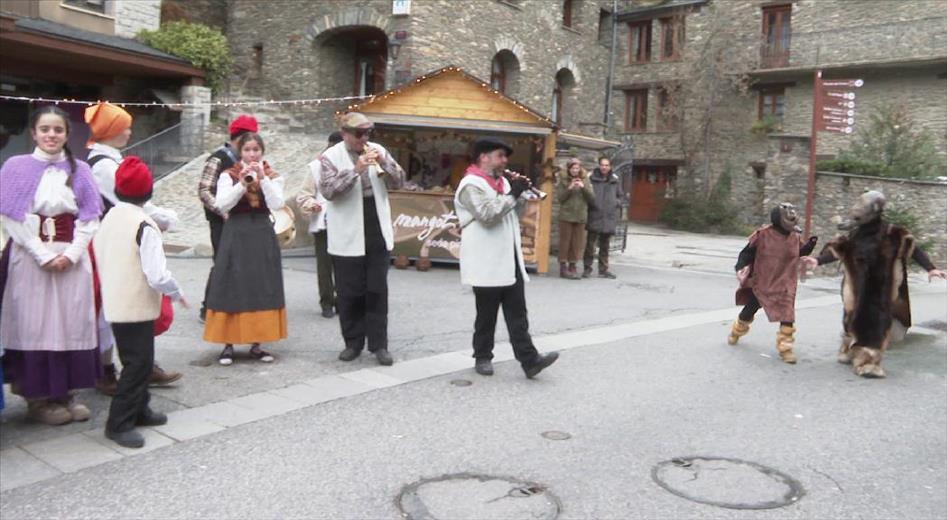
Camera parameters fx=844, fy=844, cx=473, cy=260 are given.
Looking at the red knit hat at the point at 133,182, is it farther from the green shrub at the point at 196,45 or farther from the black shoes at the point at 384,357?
the green shrub at the point at 196,45

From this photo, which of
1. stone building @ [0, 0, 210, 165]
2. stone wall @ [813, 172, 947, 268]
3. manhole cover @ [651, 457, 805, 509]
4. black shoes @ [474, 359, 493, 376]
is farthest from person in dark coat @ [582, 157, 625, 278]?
stone building @ [0, 0, 210, 165]

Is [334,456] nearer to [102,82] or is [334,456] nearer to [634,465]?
[634,465]

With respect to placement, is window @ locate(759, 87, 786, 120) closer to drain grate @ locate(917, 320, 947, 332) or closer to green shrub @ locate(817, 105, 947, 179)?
green shrub @ locate(817, 105, 947, 179)

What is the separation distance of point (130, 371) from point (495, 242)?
2.75 meters

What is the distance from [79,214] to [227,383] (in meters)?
1.70

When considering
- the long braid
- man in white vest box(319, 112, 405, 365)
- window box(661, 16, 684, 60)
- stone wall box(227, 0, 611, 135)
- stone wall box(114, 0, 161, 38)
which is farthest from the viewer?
window box(661, 16, 684, 60)

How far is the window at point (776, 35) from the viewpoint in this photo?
32.1 m

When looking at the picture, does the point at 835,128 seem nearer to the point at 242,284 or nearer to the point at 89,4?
the point at 242,284

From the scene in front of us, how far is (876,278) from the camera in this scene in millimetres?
7219

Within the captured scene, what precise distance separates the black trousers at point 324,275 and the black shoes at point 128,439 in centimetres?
417

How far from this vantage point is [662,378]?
267 inches

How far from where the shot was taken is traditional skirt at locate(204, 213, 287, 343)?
6293 mm

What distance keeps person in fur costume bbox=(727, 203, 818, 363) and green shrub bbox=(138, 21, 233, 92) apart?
55.9 feet

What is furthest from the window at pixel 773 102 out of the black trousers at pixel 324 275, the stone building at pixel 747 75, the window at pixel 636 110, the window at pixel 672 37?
the black trousers at pixel 324 275
